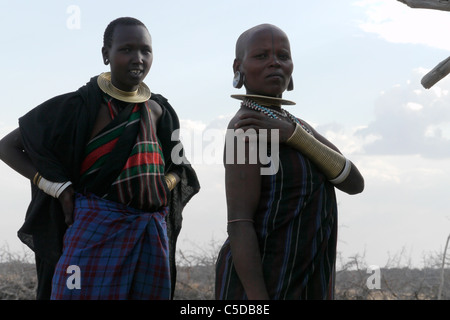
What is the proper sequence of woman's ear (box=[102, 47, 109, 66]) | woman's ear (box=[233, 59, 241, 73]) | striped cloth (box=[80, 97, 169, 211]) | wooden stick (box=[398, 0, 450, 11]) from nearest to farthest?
1. woman's ear (box=[233, 59, 241, 73])
2. striped cloth (box=[80, 97, 169, 211])
3. woman's ear (box=[102, 47, 109, 66])
4. wooden stick (box=[398, 0, 450, 11])

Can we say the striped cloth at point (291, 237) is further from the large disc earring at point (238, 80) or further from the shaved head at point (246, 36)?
the shaved head at point (246, 36)

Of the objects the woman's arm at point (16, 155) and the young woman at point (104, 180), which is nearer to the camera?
the young woman at point (104, 180)

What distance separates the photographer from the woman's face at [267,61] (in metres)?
2.56

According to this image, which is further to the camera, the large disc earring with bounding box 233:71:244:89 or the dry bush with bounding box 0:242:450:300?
the dry bush with bounding box 0:242:450:300

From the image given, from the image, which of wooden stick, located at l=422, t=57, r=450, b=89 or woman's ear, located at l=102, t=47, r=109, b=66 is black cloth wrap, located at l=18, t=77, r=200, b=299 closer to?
woman's ear, located at l=102, t=47, r=109, b=66

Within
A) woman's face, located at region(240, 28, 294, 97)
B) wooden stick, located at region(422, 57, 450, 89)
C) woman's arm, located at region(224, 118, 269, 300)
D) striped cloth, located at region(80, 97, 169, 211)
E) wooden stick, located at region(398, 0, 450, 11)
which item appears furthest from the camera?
wooden stick, located at region(398, 0, 450, 11)

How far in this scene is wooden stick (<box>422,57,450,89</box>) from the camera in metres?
4.79

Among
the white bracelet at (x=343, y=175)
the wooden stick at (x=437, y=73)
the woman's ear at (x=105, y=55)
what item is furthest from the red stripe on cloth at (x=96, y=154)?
the wooden stick at (x=437, y=73)

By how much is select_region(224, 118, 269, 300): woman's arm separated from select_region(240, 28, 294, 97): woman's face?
Answer: 1.06ft

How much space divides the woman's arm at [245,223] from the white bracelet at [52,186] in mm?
1121

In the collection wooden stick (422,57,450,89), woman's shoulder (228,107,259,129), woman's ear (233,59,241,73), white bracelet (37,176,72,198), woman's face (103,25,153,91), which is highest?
wooden stick (422,57,450,89)

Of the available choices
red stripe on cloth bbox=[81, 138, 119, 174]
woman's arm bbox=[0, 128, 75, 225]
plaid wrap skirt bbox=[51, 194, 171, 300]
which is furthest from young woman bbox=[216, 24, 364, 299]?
woman's arm bbox=[0, 128, 75, 225]

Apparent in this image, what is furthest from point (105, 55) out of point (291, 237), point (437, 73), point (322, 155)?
point (437, 73)
